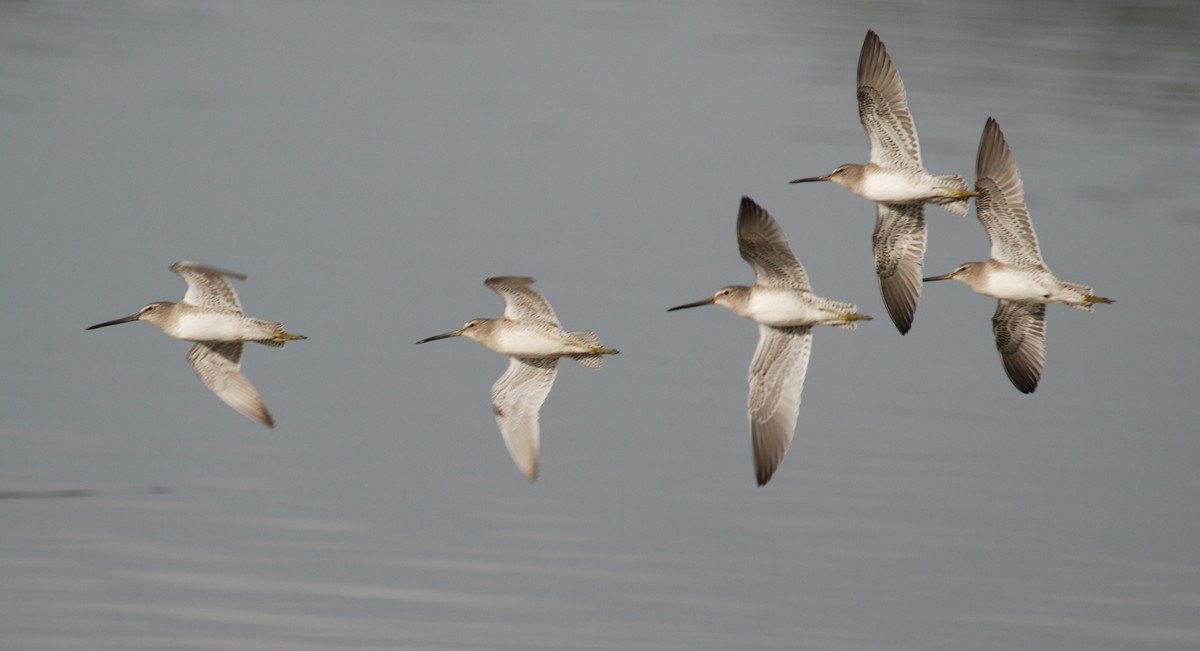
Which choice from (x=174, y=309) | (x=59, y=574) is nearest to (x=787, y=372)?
(x=174, y=309)

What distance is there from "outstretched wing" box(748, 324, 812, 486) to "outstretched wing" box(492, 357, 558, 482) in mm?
1761

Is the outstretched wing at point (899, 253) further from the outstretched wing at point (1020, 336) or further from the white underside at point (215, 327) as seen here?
the white underside at point (215, 327)

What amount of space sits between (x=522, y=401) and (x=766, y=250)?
9.44ft

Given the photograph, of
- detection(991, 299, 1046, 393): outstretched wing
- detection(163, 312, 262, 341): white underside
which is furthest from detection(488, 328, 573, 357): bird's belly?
detection(991, 299, 1046, 393): outstretched wing

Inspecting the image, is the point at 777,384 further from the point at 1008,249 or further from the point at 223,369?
the point at 223,369

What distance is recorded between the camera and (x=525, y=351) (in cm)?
1597

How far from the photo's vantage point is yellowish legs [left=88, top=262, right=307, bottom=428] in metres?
15.8

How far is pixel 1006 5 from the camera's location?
4609 cm

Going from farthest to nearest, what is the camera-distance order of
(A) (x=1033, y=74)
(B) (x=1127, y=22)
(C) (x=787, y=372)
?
(B) (x=1127, y=22), (A) (x=1033, y=74), (C) (x=787, y=372)

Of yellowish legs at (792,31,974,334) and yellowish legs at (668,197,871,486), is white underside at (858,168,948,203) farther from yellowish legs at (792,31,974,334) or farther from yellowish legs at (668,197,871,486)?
yellowish legs at (668,197,871,486)

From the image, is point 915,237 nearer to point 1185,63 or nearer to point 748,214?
point 748,214

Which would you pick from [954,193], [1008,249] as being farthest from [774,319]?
[1008,249]

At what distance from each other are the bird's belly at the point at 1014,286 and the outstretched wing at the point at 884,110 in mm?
1102

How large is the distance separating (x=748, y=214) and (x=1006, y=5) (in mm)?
33654
